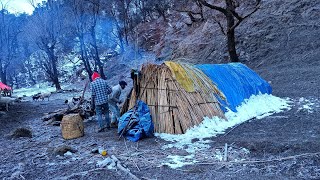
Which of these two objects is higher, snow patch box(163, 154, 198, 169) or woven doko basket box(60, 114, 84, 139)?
Result: woven doko basket box(60, 114, 84, 139)

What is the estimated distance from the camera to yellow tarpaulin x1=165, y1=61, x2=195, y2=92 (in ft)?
22.3

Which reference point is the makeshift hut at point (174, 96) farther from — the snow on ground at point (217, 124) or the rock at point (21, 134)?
the rock at point (21, 134)

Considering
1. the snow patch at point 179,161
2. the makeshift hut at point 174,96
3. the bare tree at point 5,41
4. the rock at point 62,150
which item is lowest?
the snow patch at point 179,161

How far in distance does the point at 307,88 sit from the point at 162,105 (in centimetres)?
608

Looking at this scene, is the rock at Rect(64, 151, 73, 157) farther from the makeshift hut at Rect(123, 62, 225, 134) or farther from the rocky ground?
the makeshift hut at Rect(123, 62, 225, 134)

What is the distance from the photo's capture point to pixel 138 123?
6570 mm

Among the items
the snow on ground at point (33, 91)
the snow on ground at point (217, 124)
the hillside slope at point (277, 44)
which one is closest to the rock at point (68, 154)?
the snow on ground at point (217, 124)

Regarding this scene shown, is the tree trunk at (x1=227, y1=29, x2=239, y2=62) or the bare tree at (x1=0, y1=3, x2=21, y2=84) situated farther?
the bare tree at (x1=0, y1=3, x2=21, y2=84)

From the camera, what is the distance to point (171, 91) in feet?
→ 22.0

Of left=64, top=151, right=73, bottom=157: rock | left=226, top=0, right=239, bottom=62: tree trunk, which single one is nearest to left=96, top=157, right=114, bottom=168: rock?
left=64, top=151, right=73, bottom=157: rock

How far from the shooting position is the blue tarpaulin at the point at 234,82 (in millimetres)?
7931

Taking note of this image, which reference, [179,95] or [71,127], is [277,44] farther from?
[71,127]

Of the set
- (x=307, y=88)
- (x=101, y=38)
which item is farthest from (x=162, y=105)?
(x=101, y=38)

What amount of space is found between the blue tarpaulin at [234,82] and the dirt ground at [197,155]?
0.98m
